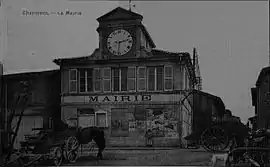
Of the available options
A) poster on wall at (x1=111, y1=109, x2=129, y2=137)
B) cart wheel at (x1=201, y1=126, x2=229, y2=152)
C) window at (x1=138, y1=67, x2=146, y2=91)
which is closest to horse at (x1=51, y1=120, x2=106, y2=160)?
poster on wall at (x1=111, y1=109, x2=129, y2=137)

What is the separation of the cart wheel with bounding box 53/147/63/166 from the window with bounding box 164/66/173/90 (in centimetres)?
103

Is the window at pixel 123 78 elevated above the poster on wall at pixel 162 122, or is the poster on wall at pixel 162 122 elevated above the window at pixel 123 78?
the window at pixel 123 78

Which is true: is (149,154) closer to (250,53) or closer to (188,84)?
(188,84)

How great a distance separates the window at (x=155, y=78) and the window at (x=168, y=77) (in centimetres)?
4

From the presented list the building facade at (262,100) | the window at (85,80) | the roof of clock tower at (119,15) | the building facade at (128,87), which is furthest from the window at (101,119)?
the building facade at (262,100)

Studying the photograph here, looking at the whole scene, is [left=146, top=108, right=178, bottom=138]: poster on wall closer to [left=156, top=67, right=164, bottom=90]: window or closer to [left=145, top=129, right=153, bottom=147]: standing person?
[left=145, top=129, right=153, bottom=147]: standing person

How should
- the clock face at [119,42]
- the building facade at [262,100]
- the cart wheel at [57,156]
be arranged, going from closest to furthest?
1. the building facade at [262,100]
2. the clock face at [119,42]
3. the cart wheel at [57,156]

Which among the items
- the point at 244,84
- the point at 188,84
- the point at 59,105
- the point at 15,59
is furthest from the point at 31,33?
the point at 244,84

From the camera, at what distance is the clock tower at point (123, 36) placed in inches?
167

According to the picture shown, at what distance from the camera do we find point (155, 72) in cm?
423

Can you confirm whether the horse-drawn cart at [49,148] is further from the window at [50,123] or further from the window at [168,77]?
the window at [168,77]

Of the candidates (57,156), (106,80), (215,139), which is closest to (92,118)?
(106,80)

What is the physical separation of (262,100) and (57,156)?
67.1 inches

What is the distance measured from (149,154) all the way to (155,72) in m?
0.65
